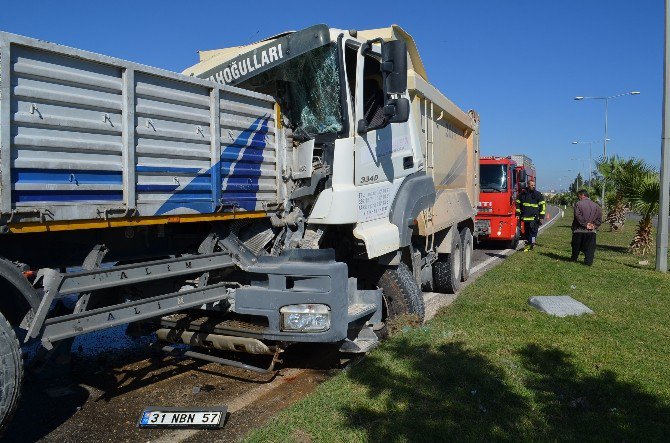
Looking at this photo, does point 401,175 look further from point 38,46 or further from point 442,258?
point 38,46

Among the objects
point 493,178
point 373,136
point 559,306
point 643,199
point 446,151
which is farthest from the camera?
point 493,178

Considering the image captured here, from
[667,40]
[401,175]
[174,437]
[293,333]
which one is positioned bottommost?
[174,437]

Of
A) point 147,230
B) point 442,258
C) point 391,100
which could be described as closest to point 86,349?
point 147,230

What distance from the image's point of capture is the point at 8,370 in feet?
10.8

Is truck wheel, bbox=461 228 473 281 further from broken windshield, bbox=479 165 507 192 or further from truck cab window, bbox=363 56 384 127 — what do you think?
truck cab window, bbox=363 56 384 127

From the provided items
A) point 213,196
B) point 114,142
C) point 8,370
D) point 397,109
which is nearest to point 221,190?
point 213,196

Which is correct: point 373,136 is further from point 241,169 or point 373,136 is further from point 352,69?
point 241,169

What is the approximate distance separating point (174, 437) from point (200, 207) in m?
1.70

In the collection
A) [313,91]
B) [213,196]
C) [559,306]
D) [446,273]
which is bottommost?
[559,306]

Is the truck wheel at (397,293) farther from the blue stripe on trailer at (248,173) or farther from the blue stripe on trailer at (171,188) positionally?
the blue stripe on trailer at (171,188)

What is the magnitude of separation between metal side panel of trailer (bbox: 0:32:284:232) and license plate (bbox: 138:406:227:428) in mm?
1445

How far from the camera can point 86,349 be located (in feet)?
20.1

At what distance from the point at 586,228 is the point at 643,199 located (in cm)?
264

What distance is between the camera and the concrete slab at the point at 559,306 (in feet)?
23.2
